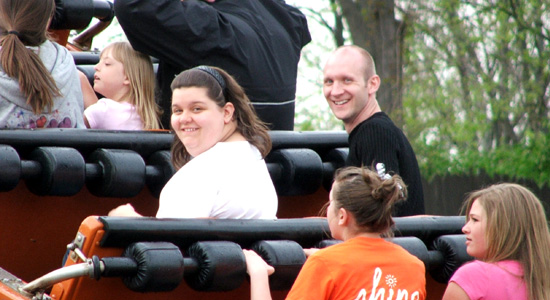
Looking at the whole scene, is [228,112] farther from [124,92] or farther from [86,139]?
[124,92]

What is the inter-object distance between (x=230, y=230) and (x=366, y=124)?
3.80 feet

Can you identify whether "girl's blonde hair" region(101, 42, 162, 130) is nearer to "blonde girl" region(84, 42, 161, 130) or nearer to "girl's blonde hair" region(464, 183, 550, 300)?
"blonde girl" region(84, 42, 161, 130)

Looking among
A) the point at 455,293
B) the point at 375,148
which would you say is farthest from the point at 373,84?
the point at 455,293

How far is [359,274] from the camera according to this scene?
256 centimetres

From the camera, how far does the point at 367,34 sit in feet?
45.3

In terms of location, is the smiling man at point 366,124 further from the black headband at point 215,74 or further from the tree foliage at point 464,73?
the tree foliage at point 464,73

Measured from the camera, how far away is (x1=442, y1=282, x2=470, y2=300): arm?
2.85 m

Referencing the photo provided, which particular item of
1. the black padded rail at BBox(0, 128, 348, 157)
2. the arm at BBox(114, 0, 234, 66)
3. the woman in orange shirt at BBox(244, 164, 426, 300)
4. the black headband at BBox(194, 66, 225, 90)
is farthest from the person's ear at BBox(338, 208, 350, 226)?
the arm at BBox(114, 0, 234, 66)

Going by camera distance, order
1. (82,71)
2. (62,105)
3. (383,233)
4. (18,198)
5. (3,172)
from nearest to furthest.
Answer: (383,233) → (3,172) → (18,198) → (62,105) → (82,71)

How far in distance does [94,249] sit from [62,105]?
1.14 m

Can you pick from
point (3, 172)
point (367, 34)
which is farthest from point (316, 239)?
point (367, 34)

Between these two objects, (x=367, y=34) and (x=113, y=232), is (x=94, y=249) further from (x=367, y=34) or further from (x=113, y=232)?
(x=367, y=34)

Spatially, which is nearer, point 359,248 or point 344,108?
→ point 359,248

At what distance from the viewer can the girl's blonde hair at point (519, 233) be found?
290 centimetres
